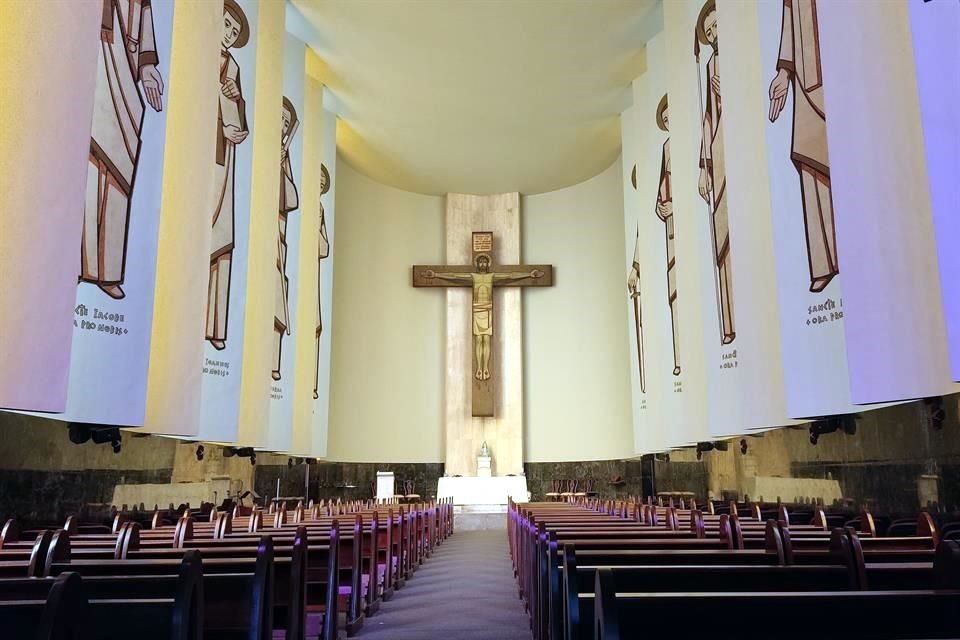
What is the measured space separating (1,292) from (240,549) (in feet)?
5.80

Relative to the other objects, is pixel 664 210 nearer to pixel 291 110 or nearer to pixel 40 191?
pixel 291 110

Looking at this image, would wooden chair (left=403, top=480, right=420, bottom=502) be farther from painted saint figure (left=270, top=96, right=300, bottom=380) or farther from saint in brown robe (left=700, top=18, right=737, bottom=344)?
saint in brown robe (left=700, top=18, right=737, bottom=344)

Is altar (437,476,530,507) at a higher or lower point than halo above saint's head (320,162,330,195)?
lower

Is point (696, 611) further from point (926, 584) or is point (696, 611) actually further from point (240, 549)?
point (240, 549)

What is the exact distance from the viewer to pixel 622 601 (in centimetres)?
159

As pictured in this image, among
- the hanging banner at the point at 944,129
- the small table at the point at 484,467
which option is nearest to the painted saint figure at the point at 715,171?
the hanging banner at the point at 944,129

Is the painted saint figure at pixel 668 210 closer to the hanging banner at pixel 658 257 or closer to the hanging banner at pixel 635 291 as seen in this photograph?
the hanging banner at pixel 658 257

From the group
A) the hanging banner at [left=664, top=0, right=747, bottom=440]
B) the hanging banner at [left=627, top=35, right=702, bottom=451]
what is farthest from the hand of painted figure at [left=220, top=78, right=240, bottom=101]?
the hanging banner at [left=627, top=35, right=702, bottom=451]

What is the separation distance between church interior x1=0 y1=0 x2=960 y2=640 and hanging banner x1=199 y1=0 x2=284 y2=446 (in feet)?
0.14

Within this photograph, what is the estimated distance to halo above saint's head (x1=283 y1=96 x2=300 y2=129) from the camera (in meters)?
10.1

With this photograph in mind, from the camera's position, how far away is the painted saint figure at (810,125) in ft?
17.2

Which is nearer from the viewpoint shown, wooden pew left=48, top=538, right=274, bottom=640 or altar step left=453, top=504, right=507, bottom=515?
wooden pew left=48, top=538, right=274, bottom=640

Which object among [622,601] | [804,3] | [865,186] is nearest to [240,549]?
[622,601]

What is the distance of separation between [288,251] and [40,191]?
643cm
